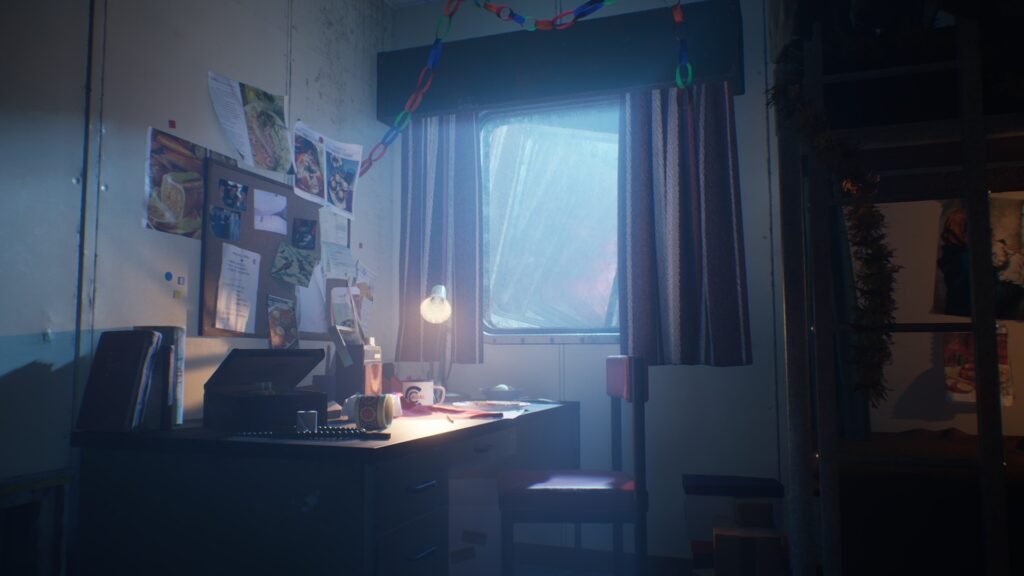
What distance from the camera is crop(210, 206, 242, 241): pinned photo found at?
2.46m

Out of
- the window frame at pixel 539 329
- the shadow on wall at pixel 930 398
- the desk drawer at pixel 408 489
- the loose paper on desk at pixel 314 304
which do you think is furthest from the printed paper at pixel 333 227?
the shadow on wall at pixel 930 398

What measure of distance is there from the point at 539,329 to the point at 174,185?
1.94 metres

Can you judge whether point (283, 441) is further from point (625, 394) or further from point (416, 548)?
point (625, 394)

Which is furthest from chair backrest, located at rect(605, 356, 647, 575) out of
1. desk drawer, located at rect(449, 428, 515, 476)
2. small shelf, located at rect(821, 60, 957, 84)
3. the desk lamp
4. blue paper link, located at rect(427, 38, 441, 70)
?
blue paper link, located at rect(427, 38, 441, 70)

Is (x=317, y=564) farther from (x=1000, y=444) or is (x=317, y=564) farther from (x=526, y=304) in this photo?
(x=526, y=304)

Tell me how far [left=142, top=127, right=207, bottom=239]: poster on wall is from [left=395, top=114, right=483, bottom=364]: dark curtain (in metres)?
1.39

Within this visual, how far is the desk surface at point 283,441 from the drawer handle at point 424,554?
0.92 ft

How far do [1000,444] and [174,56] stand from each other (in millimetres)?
2863

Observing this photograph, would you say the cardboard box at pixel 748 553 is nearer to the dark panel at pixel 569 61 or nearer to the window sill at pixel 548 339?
the window sill at pixel 548 339

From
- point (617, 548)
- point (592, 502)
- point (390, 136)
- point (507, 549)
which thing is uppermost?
point (390, 136)

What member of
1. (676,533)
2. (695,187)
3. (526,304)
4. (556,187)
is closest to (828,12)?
(695,187)

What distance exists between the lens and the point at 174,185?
91.5 inches

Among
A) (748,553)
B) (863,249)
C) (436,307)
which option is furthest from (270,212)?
(748,553)

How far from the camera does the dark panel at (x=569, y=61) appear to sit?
10.6ft
